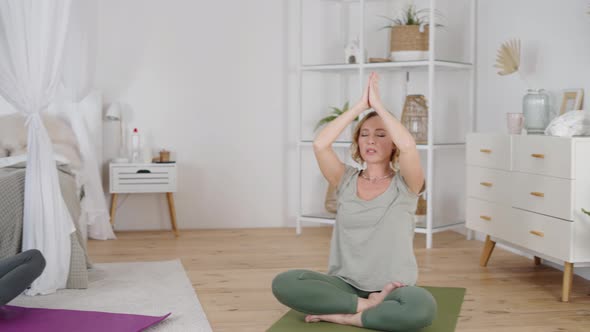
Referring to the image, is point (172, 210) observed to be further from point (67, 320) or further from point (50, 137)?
point (67, 320)

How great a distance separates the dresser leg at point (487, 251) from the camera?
160 inches

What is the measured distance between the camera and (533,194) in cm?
352

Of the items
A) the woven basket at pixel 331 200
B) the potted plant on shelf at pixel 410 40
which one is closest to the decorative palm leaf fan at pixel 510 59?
the potted plant on shelf at pixel 410 40

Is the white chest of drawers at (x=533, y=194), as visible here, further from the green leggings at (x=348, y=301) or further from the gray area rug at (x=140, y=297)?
the gray area rug at (x=140, y=297)

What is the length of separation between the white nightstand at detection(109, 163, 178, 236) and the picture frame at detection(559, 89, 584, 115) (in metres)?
2.46

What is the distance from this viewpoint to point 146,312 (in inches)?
122

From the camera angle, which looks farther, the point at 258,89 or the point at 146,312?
the point at 258,89

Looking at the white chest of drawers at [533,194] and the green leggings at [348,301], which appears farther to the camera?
the white chest of drawers at [533,194]

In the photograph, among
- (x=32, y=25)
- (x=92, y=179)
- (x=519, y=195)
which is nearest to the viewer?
(x=32, y=25)

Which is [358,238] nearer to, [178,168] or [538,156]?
[538,156]

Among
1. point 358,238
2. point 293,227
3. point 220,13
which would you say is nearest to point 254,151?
point 293,227

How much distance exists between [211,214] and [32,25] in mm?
2447

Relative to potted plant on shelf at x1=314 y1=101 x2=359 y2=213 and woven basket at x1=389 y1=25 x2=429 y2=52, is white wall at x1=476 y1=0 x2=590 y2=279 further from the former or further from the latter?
potted plant on shelf at x1=314 y1=101 x2=359 y2=213

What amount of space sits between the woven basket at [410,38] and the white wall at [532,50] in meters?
0.41
